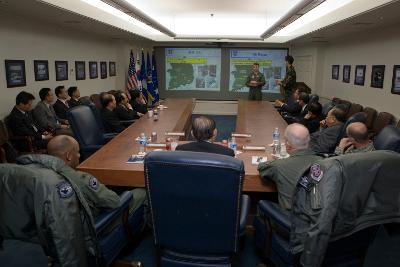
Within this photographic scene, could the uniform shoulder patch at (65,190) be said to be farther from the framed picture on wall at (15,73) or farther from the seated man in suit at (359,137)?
the framed picture on wall at (15,73)

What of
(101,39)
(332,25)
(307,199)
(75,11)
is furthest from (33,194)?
(101,39)

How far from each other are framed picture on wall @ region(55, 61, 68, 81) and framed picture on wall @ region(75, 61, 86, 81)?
1.50 ft

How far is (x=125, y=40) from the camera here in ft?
31.6

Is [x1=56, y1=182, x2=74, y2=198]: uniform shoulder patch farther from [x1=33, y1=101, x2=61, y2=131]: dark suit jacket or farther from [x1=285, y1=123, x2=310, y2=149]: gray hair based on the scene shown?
[x1=33, y1=101, x2=61, y2=131]: dark suit jacket

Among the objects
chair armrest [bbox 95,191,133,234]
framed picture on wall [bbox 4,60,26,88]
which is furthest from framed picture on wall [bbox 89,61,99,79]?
chair armrest [bbox 95,191,133,234]

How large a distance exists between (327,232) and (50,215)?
1.39 metres

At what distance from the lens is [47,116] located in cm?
552

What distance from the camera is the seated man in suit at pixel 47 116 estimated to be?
5.36 meters

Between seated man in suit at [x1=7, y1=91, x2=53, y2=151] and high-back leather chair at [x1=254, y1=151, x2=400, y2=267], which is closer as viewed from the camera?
high-back leather chair at [x1=254, y1=151, x2=400, y2=267]

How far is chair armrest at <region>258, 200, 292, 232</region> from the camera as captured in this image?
196 centimetres

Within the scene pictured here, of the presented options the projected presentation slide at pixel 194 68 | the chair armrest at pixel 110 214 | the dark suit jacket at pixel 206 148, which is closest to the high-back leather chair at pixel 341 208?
the dark suit jacket at pixel 206 148

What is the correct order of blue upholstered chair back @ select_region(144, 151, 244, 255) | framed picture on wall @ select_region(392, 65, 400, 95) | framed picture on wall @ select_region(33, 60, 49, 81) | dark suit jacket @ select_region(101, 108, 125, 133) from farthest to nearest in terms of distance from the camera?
framed picture on wall @ select_region(33, 60, 49, 81) < framed picture on wall @ select_region(392, 65, 400, 95) < dark suit jacket @ select_region(101, 108, 125, 133) < blue upholstered chair back @ select_region(144, 151, 244, 255)

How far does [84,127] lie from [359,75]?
598 centimetres

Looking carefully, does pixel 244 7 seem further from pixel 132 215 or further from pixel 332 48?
pixel 132 215
